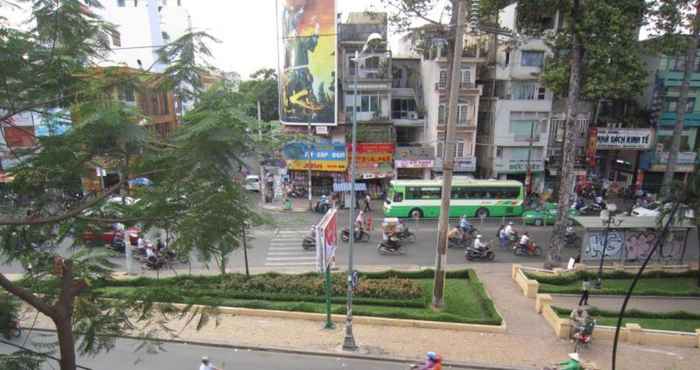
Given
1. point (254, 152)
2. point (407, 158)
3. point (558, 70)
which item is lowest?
point (407, 158)

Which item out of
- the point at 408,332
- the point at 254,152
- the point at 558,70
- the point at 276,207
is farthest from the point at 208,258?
the point at 276,207

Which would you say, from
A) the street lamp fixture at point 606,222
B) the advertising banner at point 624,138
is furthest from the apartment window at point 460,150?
the street lamp fixture at point 606,222

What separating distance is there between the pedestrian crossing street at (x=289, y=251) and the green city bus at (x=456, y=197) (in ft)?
19.4

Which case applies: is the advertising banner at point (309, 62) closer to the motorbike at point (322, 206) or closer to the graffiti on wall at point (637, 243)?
the motorbike at point (322, 206)

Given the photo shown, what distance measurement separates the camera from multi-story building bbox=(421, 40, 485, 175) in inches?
1113

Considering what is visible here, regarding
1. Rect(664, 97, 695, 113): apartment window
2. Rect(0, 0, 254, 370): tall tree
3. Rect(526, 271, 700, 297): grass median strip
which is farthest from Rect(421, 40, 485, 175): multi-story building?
Rect(0, 0, 254, 370): tall tree

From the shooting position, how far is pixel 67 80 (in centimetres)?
475

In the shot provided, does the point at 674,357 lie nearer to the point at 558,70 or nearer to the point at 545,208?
the point at 558,70

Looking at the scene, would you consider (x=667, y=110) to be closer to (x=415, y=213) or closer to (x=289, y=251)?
(x=415, y=213)

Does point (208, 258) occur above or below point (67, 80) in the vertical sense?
below

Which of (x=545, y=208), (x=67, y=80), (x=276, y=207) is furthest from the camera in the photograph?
(x=276, y=207)

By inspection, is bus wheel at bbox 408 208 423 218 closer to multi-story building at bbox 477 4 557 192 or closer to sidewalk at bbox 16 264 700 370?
multi-story building at bbox 477 4 557 192

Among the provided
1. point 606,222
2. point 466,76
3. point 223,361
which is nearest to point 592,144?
point 466,76

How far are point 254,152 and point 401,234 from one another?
1631 centimetres
